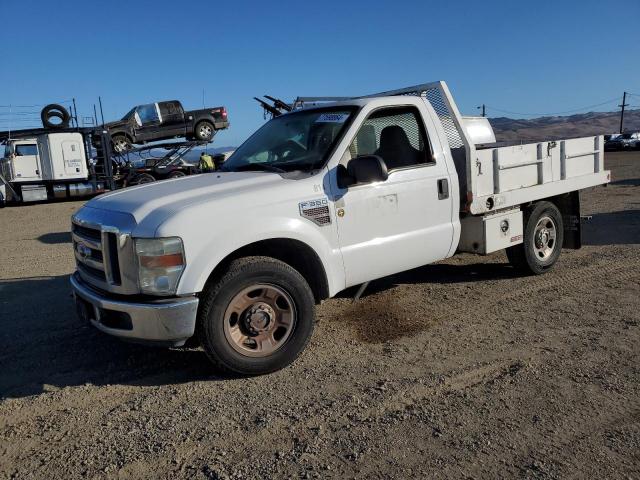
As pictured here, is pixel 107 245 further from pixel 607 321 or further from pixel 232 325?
pixel 607 321

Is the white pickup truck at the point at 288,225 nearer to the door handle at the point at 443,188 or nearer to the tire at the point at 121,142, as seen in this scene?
the door handle at the point at 443,188

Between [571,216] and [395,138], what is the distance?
326 cm

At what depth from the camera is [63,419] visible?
3449 mm

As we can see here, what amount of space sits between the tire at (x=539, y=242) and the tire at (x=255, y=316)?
3185mm

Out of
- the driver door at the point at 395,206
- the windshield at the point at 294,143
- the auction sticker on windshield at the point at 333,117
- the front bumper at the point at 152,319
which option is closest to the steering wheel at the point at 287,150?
the windshield at the point at 294,143

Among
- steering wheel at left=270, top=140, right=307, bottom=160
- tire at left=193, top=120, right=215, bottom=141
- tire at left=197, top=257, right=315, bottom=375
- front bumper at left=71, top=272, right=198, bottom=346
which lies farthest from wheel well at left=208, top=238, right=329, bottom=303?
tire at left=193, top=120, right=215, bottom=141

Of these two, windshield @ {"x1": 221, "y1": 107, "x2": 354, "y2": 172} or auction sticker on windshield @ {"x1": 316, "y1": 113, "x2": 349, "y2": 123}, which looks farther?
auction sticker on windshield @ {"x1": 316, "y1": 113, "x2": 349, "y2": 123}

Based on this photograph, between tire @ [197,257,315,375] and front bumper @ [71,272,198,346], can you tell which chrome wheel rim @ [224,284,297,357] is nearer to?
tire @ [197,257,315,375]

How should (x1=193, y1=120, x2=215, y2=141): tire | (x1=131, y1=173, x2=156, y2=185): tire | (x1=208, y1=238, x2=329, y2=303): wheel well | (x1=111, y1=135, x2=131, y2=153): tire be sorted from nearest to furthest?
(x1=208, y1=238, x2=329, y2=303): wheel well < (x1=131, y1=173, x2=156, y2=185): tire < (x1=111, y1=135, x2=131, y2=153): tire < (x1=193, y1=120, x2=215, y2=141): tire

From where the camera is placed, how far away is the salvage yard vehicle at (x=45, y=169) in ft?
63.8

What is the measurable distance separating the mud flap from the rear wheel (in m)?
20.4

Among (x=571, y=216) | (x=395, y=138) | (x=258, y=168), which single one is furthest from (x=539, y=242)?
(x=258, y=168)

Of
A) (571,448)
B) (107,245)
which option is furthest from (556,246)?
(107,245)

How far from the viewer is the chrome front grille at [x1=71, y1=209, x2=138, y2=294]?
140 inches
